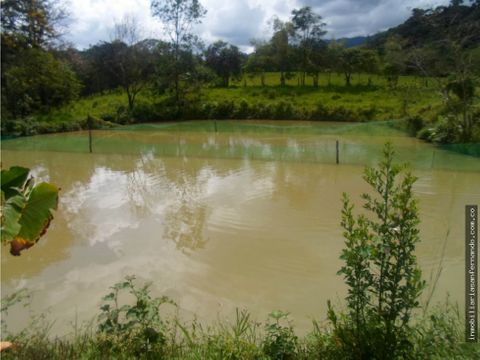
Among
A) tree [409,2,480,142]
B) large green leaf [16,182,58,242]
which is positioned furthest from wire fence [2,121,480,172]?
large green leaf [16,182,58,242]

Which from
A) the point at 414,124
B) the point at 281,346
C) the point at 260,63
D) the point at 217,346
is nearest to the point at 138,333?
the point at 217,346

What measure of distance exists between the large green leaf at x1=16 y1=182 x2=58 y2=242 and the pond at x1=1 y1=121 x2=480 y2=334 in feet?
7.11

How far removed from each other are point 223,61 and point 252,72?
9.51 ft

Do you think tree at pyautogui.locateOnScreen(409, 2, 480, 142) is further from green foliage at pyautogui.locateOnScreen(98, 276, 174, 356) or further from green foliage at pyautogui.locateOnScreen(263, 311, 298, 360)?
green foliage at pyautogui.locateOnScreen(98, 276, 174, 356)

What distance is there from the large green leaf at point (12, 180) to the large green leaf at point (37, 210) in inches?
3.2

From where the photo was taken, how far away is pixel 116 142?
48.4 feet

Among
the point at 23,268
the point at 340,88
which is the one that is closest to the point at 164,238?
the point at 23,268

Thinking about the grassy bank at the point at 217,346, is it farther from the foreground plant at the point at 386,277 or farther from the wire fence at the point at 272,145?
the wire fence at the point at 272,145

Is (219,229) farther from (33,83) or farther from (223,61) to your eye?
Answer: (223,61)

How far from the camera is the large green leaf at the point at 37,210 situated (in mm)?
1991

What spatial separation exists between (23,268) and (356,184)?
21.9ft

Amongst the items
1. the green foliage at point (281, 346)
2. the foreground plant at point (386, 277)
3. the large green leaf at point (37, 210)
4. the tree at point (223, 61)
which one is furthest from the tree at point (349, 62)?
the large green leaf at point (37, 210)

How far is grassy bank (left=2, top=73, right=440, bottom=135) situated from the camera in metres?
20.5

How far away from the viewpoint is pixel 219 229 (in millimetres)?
6281
